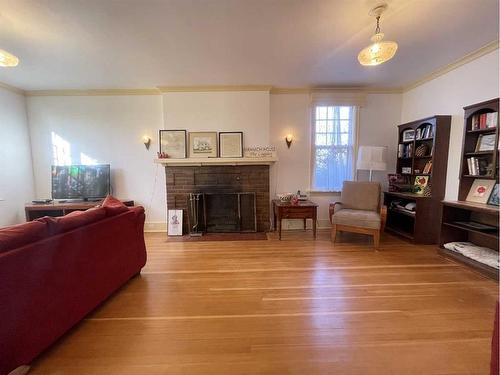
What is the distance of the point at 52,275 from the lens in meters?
1.52

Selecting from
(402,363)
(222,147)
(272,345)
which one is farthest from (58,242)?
(222,147)

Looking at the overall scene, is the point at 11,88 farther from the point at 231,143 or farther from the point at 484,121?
the point at 484,121

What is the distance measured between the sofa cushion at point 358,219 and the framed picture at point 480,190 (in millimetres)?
1096

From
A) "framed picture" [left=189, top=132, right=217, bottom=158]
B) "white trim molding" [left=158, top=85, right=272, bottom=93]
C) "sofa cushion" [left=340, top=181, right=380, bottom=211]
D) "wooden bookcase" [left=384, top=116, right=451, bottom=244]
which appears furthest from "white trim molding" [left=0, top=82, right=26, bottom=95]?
"wooden bookcase" [left=384, top=116, right=451, bottom=244]

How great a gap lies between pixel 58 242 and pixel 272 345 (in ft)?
5.38

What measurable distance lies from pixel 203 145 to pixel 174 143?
0.52m

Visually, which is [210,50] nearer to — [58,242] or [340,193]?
[58,242]

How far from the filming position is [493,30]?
234cm

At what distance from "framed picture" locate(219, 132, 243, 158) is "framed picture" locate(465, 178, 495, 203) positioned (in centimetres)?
327

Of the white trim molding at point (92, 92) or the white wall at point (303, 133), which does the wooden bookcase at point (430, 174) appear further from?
the white trim molding at point (92, 92)

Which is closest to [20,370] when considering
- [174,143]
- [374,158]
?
[174,143]

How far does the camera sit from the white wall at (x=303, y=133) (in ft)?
13.6

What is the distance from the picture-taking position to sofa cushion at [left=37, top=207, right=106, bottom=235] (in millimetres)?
1583

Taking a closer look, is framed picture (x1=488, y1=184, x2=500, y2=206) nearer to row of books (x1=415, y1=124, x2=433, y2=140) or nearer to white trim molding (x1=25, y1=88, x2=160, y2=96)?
row of books (x1=415, y1=124, x2=433, y2=140)
